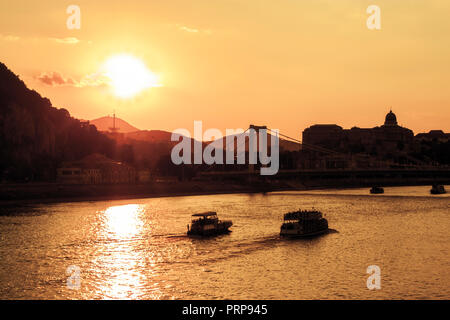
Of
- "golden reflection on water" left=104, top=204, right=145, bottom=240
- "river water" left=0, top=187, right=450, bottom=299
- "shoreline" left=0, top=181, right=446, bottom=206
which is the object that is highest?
"shoreline" left=0, top=181, right=446, bottom=206

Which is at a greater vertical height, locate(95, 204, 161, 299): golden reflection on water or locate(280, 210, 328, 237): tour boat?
locate(280, 210, 328, 237): tour boat

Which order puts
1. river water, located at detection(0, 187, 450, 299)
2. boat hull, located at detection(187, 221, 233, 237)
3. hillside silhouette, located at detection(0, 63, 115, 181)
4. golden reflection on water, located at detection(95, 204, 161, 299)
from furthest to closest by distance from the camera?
1. hillside silhouette, located at detection(0, 63, 115, 181)
2. boat hull, located at detection(187, 221, 233, 237)
3. river water, located at detection(0, 187, 450, 299)
4. golden reflection on water, located at detection(95, 204, 161, 299)

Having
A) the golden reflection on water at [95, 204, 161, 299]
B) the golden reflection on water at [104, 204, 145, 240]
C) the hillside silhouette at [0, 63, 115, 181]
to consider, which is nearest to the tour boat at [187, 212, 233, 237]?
the golden reflection on water at [95, 204, 161, 299]

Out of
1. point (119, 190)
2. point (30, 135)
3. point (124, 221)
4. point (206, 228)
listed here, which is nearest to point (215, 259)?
point (206, 228)

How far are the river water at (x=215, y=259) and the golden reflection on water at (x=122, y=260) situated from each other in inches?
2.4

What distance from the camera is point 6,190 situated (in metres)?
82.1

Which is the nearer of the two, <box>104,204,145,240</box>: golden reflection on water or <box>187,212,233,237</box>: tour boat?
<box>187,212,233,237</box>: tour boat

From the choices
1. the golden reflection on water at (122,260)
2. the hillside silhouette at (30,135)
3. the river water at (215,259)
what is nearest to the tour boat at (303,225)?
the river water at (215,259)

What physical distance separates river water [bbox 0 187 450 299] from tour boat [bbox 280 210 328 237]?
41.9 inches

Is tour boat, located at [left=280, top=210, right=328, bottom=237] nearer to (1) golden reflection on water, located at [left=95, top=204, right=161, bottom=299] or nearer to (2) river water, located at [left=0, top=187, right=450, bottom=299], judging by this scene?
(2) river water, located at [left=0, top=187, right=450, bottom=299]

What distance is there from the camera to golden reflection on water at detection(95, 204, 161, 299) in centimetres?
2808

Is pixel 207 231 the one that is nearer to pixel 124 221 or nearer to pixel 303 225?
pixel 303 225

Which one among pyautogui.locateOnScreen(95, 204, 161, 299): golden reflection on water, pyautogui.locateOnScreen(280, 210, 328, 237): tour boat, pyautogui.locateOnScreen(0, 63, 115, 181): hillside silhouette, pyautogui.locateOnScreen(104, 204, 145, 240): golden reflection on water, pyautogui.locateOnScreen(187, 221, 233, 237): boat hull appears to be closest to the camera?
pyautogui.locateOnScreen(95, 204, 161, 299): golden reflection on water
